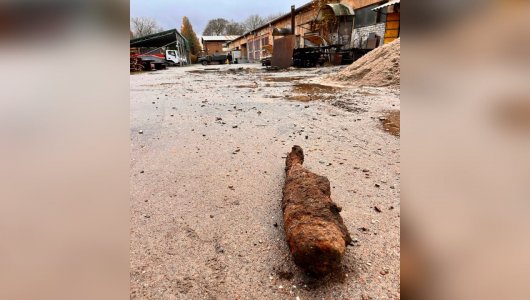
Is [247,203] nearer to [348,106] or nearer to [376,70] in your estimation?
[348,106]

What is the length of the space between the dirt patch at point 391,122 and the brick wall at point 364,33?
14448 millimetres

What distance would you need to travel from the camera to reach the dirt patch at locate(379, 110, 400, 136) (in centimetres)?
390

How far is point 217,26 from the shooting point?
2990 inches

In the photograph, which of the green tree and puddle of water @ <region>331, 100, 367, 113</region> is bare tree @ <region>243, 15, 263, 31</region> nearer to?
the green tree

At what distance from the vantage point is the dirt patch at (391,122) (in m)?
3.90

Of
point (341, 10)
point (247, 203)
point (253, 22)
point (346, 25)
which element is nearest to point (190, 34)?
point (253, 22)

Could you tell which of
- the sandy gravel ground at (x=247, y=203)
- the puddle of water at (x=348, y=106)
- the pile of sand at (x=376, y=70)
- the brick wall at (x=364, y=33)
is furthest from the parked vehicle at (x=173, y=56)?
the sandy gravel ground at (x=247, y=203)

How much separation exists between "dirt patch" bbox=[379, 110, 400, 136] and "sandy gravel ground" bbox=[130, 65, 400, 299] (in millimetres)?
70

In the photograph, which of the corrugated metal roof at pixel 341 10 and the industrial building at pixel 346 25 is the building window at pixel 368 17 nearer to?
the industrial building at pixel 346 25
